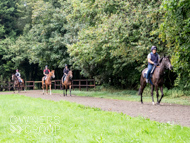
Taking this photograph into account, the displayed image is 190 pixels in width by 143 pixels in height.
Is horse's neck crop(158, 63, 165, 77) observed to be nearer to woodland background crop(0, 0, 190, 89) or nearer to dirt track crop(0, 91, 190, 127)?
woodland background crop(0, 0, 190, 89)

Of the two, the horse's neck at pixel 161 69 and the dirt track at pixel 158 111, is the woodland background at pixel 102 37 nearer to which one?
the horse's neck at pixel 161 69

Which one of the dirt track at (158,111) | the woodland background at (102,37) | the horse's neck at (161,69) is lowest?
the dirt track at (158,111)

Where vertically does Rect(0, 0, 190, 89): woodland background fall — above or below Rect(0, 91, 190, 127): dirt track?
above

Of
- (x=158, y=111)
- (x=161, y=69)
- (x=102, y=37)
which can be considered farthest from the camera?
(x=102, y=37)

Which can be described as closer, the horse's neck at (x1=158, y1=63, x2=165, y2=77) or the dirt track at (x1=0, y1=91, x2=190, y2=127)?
the dirt track at (x1=0, y1=91, x2=190, y2=127)

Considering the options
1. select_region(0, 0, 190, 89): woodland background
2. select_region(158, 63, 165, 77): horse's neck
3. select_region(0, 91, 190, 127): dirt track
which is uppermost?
select_region(0, 0, 190, 89): woodland background

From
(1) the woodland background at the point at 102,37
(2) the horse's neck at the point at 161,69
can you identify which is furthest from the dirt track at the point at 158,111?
(1) the woodland background at the point at 102,37

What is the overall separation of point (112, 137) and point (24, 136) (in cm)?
197

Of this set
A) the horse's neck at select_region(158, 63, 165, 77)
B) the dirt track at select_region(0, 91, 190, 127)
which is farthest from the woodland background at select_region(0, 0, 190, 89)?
the dirt track at select_region(0, 91, 190, 127)

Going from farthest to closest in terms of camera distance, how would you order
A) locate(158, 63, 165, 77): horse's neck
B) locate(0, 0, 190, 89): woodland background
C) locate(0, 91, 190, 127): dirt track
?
locate(0, 0, 190, 89): woodland background < locate(158, 63, 165, 77): horse's neck < locate(0, 91, 190, 127): dirt track

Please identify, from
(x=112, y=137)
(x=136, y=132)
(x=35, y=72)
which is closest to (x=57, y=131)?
(x=112, y=137)

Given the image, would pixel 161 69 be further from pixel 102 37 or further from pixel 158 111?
pixel 102 37

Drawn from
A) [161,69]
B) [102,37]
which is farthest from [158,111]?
[102,37]

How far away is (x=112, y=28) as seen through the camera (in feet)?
57.8
